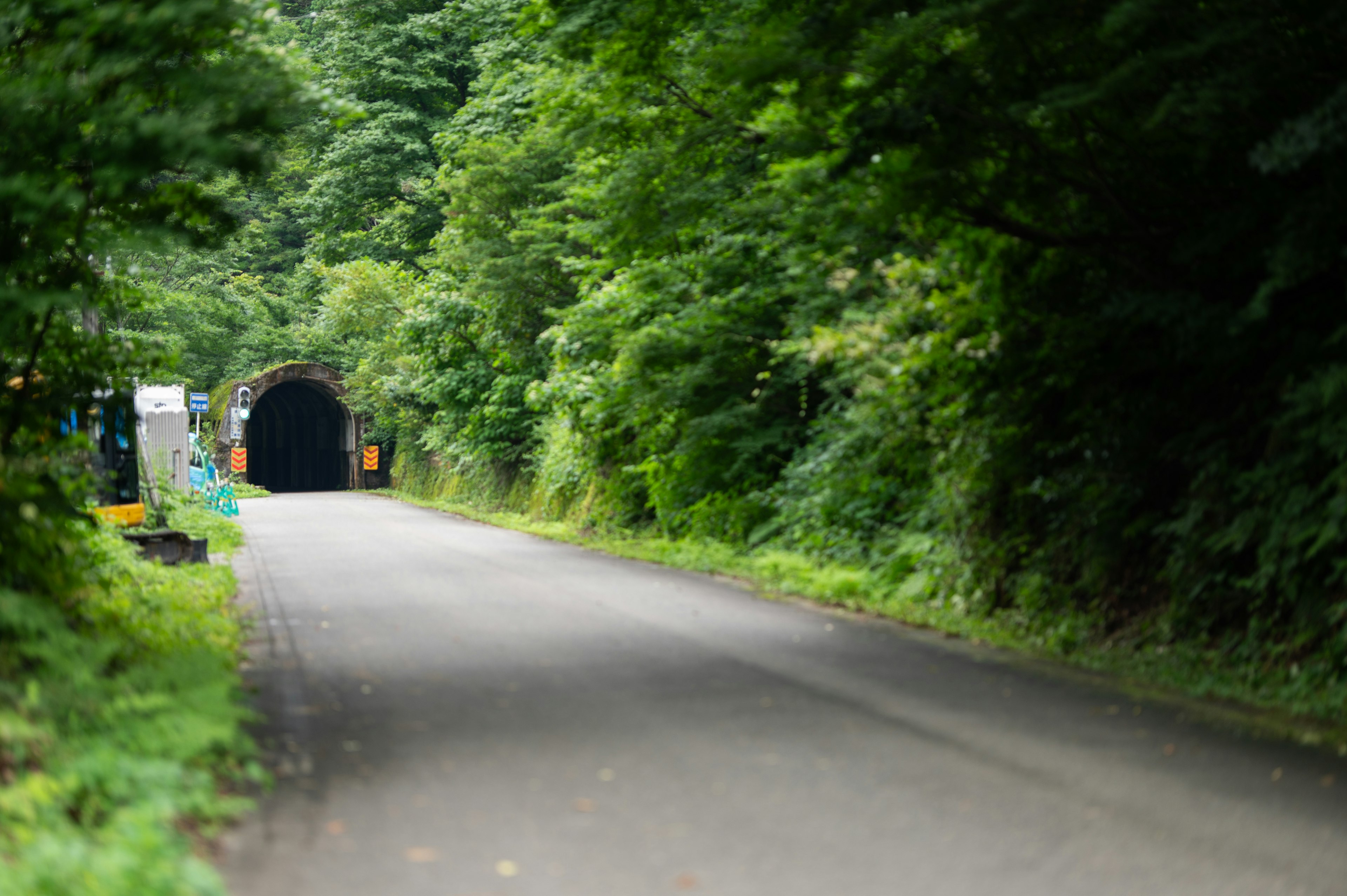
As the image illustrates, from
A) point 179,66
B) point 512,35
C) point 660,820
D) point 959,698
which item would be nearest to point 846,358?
point 959,698

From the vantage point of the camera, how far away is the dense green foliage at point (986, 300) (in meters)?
7.98

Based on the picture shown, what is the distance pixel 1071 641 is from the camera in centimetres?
992

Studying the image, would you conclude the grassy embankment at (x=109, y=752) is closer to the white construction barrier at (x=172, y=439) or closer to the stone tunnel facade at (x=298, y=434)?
the white construction barrier at (x=172, y=439)

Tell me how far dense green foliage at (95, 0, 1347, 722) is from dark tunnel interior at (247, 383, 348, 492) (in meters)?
32.8

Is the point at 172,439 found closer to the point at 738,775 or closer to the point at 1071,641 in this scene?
the point at 1071,641

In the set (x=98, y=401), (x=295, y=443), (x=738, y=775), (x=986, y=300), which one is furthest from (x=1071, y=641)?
(x=295, y=443)

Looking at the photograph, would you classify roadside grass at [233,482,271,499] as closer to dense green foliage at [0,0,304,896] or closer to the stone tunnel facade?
the stone tunnel facade

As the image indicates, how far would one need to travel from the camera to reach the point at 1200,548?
9219 mm

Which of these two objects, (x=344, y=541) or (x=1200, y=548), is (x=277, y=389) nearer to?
(x=344, y=541)

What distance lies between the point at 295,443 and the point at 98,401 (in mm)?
49944

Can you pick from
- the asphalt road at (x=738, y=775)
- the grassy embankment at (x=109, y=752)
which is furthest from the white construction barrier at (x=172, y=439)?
the grassy embankment at (x=109, y=752)

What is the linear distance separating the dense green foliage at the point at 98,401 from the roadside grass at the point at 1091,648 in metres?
5.78

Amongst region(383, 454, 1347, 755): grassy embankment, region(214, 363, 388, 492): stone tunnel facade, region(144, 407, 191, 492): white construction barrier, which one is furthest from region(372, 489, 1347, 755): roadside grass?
region(214, 363, 388, 492): stone tunnel facade

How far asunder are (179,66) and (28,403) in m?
2.64
